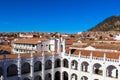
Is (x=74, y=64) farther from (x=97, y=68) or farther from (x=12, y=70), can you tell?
(x=12, y=70)

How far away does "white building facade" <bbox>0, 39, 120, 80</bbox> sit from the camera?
128 ft

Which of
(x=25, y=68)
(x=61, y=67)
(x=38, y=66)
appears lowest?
(x=61, y=67)

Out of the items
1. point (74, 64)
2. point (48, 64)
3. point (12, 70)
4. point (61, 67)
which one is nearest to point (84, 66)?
point (74, 64)

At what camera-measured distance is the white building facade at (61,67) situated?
128 feet

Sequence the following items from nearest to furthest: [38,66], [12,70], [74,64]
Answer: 1. [12,70]
2. [38,66]
3. [74,64]

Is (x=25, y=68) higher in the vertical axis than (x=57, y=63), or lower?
lower

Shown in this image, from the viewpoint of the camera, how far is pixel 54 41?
5606 centimetres

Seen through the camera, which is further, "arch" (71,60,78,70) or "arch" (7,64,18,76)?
"arch" (71,60,78,70)

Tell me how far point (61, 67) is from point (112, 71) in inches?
558

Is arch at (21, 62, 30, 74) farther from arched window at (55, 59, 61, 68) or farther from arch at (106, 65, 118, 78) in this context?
arch at (106, 65, 118, 78)

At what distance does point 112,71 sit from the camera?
133 feet

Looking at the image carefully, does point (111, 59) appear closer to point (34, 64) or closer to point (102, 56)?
point (102, 56)

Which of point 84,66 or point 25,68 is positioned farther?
point 84,66

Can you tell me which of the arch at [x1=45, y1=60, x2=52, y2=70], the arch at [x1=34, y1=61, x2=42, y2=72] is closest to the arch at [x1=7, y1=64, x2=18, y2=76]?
the arch at [x1=34, y1=61, x2=42, y2=72]
